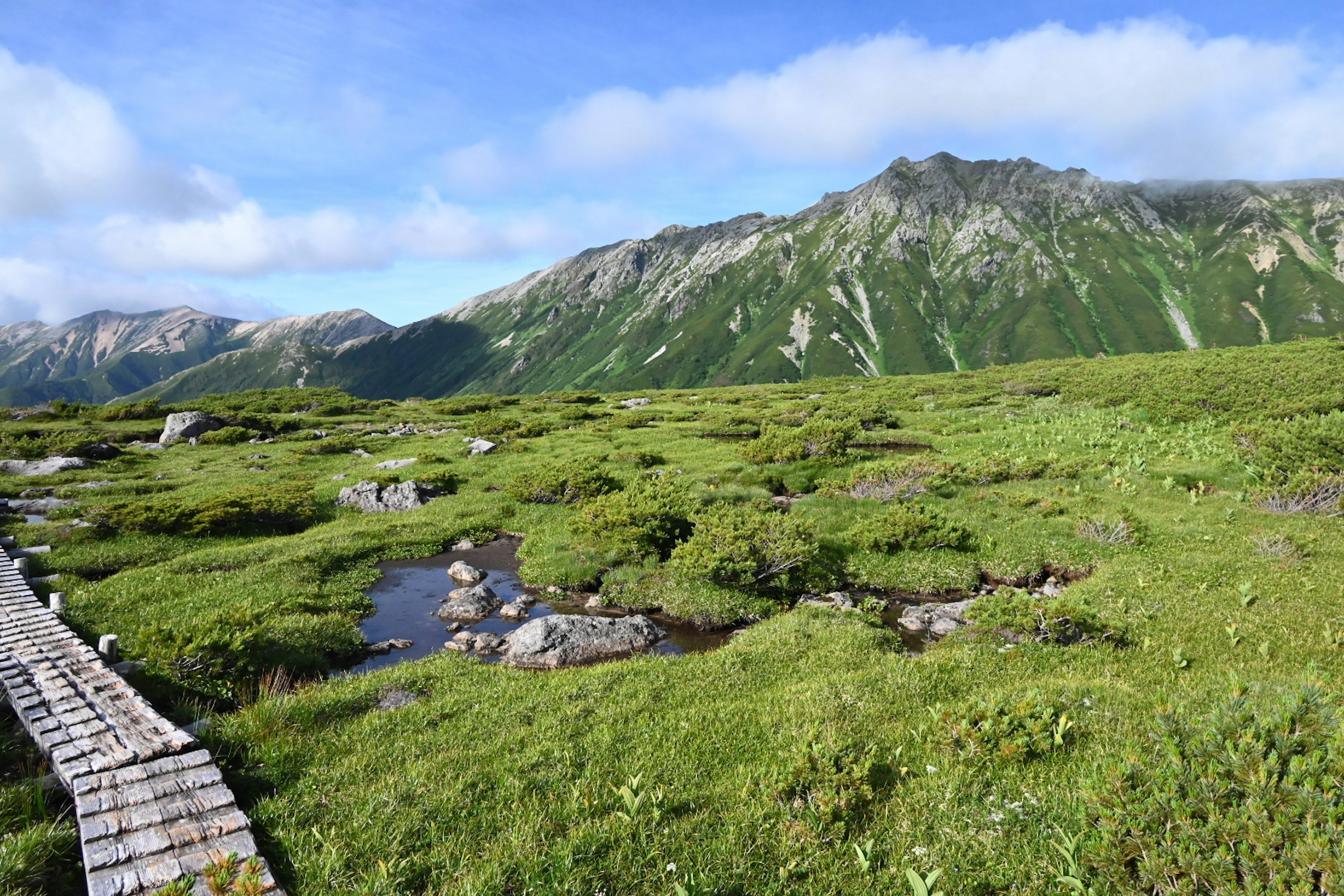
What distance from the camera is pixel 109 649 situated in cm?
1243

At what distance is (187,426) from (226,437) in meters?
6.37

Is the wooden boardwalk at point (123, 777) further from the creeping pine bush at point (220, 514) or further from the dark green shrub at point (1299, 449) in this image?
the dark green shrub at point (1299, 449)

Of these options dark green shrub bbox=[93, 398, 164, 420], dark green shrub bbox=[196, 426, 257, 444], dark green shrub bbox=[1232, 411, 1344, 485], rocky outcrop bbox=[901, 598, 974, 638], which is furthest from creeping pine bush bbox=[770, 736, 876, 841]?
dark green shrub bbox=[93, 398, 164, 420]

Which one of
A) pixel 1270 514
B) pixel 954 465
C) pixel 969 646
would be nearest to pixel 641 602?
pixel 969 646

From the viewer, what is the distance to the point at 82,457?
43.3 metres

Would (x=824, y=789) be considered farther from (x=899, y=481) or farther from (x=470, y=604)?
(x=899, y=481)

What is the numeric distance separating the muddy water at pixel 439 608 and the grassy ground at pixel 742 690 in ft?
2.77

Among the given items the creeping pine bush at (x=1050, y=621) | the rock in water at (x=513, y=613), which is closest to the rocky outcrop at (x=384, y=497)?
the rock in water at (x=513, y=613)

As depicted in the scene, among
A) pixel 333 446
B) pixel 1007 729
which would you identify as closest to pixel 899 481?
pixel 1007 729

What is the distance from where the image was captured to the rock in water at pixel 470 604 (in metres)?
19.3

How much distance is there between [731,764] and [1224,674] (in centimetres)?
1009

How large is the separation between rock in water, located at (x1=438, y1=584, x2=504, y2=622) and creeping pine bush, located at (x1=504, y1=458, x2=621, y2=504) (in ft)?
30.8

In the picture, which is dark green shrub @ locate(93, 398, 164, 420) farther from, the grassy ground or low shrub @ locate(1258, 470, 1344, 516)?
low shrub @ locate(1258, 470, 1344, 516)

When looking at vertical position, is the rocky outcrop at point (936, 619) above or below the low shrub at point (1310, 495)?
below
